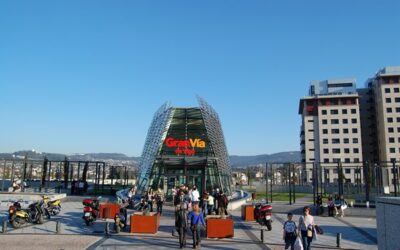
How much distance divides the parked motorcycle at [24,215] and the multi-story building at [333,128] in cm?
8227

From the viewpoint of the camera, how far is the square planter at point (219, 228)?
1507 centimetres

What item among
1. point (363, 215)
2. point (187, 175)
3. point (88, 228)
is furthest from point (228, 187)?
point (88, 228)

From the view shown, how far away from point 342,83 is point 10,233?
10545 centimetres

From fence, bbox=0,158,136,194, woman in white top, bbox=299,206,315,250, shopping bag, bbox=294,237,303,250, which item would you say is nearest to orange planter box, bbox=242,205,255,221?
woman in white top, bbox=299,206,315,250

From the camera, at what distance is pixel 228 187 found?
4100cm

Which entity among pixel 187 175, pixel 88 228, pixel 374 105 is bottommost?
pixel 88 228

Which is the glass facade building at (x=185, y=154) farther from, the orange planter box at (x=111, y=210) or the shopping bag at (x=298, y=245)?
the shopping bag at (x=298, y=245)

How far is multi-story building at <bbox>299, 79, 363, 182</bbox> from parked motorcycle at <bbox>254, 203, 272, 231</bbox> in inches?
3037

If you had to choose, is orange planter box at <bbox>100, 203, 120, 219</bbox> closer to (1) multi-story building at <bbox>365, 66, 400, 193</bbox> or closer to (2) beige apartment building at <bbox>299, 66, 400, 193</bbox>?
(2) beige apartment building at <bbox>299, 66, 400, 193</bbox>

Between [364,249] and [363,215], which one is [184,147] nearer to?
[363,215]

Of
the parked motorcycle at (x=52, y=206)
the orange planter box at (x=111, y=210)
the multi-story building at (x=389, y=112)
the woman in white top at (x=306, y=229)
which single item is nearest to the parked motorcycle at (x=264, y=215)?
the woman in white top at (x=306, y=229)

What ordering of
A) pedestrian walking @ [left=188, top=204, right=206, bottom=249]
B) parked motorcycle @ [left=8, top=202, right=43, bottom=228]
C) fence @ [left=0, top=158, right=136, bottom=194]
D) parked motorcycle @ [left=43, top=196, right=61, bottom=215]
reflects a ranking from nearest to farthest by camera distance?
1. pedestrian walking @ [left=188, top=204, right=206, bottom=249]
2. parked motorcycle @ [left=8, top=202, right=43, bottom=228]
3. parked motorcycle @ [left=43, top=196, right=61, bottom=215]
4. fence @ [left=0, top=158, right=136, bottom=194]

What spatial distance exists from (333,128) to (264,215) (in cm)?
8542

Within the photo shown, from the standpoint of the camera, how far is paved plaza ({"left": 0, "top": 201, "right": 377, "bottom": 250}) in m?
13.3
